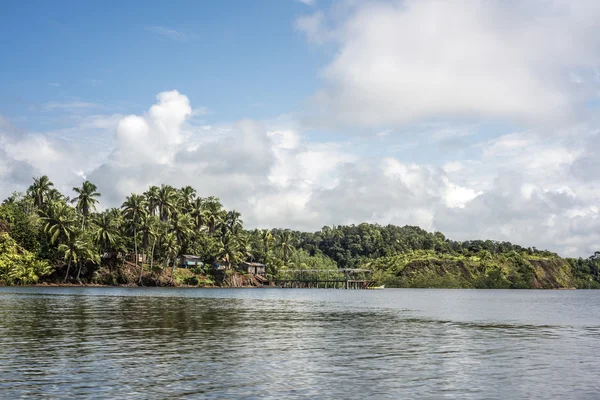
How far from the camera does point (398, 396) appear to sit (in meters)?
18.9

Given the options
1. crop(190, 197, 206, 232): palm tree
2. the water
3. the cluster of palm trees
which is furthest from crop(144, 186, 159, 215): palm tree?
the water

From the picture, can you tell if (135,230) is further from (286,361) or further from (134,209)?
(286,361)

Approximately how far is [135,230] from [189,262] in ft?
92.6

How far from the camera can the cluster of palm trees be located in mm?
142000

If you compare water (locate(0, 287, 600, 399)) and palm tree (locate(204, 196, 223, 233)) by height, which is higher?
palm tree (locate(204, 196, 223, 233))

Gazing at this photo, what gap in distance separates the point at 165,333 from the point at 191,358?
11.3m

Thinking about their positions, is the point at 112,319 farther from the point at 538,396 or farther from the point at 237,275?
the point at 237,275

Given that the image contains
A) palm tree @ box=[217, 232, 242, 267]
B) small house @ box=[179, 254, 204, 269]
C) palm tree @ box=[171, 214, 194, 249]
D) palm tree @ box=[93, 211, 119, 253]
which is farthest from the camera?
small house @ box=[179, 254, 204, 269]

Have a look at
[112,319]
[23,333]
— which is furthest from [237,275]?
[23,333]

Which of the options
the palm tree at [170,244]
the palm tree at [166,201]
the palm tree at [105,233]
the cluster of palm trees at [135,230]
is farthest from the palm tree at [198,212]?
the palm tree at [105,233]

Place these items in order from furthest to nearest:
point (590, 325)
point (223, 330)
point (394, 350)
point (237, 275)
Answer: point (237, 275), point (590, 325), point (223, 330), point (394, 350)

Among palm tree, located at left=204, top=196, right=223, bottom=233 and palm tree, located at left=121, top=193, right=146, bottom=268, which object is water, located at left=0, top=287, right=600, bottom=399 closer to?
palm tree, located at left=121, top=193, right=146, bottom=268

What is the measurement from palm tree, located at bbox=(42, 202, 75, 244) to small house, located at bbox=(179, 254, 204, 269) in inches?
1695

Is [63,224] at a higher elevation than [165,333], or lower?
higher
